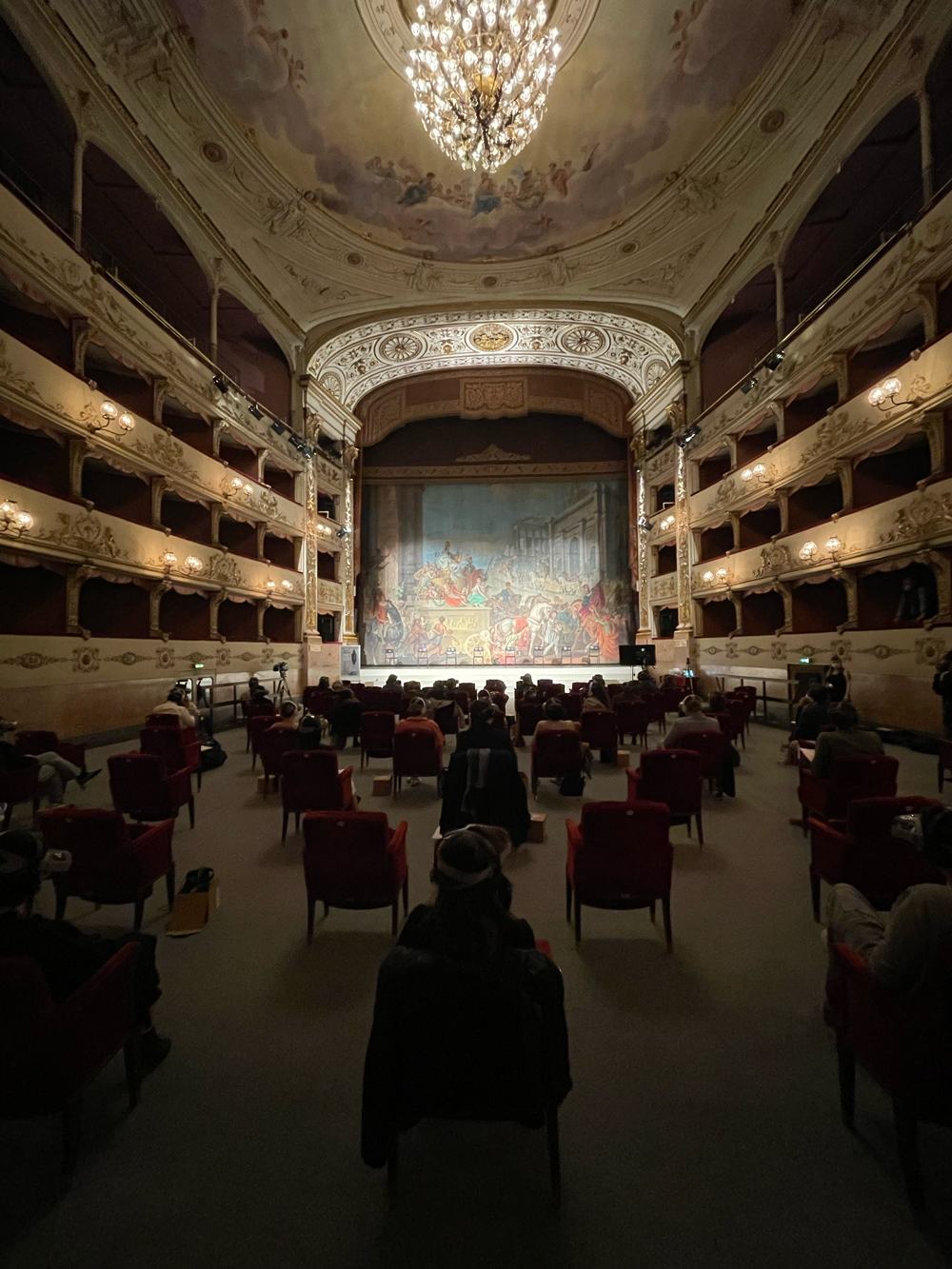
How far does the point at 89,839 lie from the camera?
126 inches

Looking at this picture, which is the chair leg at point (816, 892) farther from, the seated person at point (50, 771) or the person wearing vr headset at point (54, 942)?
the seated person at point (50, 771)

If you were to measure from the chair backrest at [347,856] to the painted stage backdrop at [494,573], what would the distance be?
18.5 meters

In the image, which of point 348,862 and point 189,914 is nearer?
point 348,862

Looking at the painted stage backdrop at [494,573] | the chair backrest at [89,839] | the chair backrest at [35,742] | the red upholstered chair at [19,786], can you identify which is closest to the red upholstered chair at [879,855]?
the chair backrest at [89,839]

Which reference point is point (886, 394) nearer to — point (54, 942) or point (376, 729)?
point (376, 729)

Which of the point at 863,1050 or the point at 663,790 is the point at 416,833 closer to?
the point at 663,790

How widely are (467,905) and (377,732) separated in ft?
19.6

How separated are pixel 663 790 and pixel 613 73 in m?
14.4

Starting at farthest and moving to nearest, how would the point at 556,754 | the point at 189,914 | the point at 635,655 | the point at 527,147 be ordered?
the point at 635,655 < the point at 527,147 < the point at 556,754 < the point at 189,914

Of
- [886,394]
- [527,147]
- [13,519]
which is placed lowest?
[13,519]

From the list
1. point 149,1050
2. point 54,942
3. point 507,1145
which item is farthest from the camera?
point 149,1050

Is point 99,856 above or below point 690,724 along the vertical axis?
below

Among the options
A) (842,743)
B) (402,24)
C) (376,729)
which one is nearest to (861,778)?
(842,743)

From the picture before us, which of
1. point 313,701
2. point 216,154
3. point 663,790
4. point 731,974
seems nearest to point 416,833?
point 663,790
